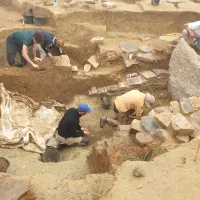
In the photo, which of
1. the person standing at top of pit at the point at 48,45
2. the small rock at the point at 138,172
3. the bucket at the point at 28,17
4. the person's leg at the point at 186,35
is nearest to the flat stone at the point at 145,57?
the person's leg at the point at 186,35

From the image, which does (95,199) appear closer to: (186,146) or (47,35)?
(186,146)

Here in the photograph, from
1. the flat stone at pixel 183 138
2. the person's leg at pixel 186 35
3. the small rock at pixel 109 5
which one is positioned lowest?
the flat stone at pixel 183 138

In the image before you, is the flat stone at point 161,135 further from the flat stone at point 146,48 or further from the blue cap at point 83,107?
the flat stone at point 146,48

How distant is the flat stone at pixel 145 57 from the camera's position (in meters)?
7.95

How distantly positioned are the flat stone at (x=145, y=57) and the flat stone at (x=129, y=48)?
28 centimetres

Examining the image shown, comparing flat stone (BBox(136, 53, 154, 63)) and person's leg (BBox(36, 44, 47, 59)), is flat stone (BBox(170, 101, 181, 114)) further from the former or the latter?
person's leg (BBox(36, 44, 47, 59))

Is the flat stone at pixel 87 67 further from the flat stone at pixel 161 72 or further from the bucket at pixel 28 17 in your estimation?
the bucket at pixel 28 17

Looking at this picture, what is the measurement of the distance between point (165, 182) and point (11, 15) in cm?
810

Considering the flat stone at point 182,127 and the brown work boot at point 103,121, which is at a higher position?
the flat stone at point 182,127

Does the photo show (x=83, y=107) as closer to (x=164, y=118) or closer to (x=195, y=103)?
(x=164, y=118)

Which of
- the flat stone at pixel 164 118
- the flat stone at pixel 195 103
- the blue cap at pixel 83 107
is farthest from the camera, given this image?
the flat stone at pixel 195 103

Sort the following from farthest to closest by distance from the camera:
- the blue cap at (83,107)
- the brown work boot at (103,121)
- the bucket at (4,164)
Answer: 1. the brown work boot at (103,121)
2. the blue cap at (83,107)
3. the bucket at (4,164)

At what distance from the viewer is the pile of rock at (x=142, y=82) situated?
7.93 metres

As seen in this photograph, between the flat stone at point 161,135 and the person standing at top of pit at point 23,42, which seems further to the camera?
the person standing at top of pit at point 23,42
